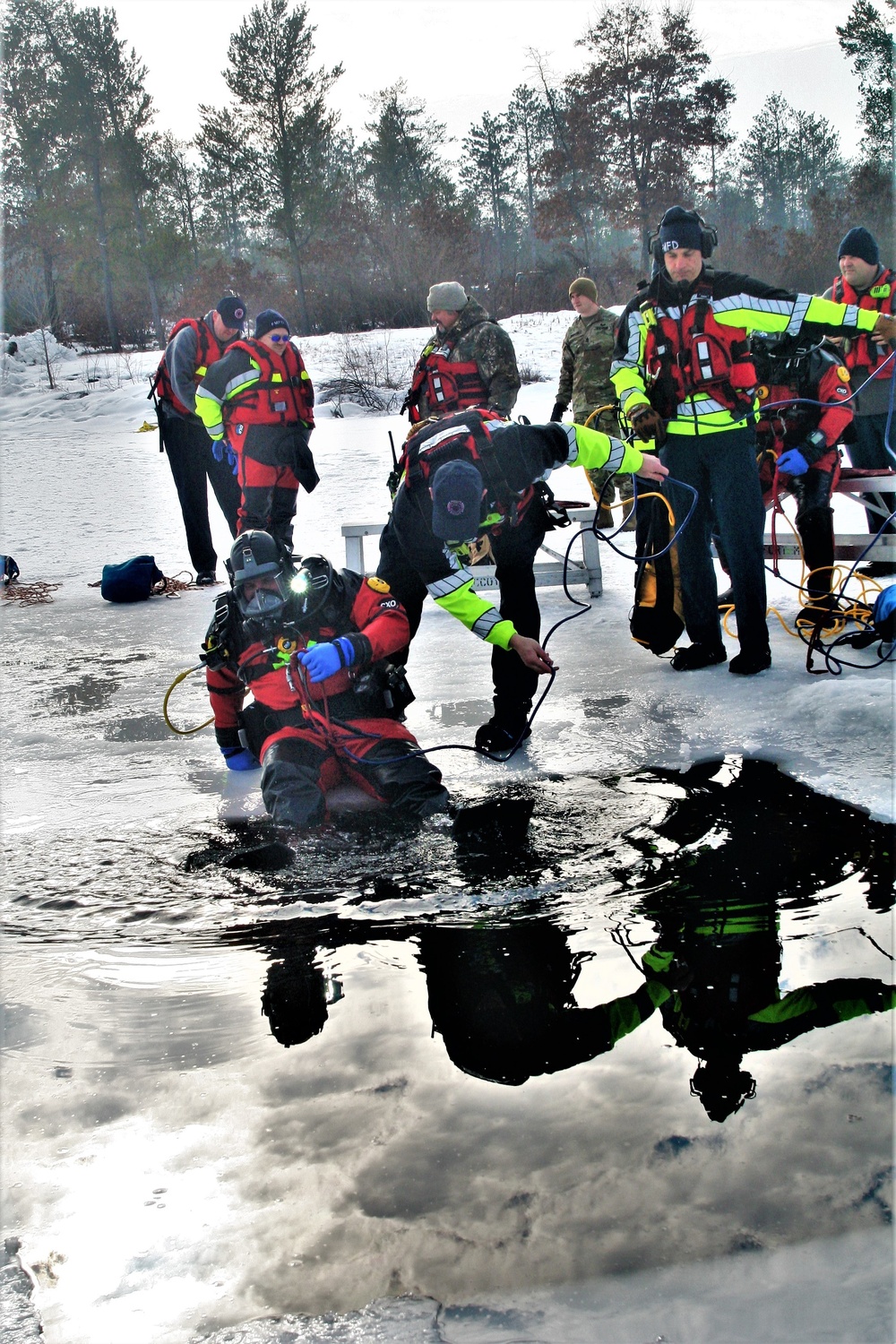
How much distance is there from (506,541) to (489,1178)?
111 inches

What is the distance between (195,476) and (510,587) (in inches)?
155

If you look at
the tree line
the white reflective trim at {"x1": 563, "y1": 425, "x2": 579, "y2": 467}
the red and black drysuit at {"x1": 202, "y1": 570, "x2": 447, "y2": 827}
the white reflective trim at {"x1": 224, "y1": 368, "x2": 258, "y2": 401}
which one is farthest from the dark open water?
the tree line

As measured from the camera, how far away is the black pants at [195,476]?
24.2 feet

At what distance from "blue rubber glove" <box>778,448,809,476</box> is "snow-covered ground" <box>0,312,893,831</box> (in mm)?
849

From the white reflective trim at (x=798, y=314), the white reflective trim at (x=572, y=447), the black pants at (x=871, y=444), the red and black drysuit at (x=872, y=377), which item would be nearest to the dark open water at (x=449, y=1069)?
the white reflective trim at (x=572, y=447)

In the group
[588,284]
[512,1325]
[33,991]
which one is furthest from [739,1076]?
[588,284]

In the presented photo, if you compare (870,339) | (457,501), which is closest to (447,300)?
(870,339)

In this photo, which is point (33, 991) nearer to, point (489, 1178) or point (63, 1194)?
point (63, 1194)

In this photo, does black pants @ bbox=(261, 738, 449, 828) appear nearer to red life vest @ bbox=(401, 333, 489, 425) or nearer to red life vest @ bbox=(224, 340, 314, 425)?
red life vest @ bbox=(224, 340, 314, 425)

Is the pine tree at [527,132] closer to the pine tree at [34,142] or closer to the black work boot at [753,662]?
the pine tree at [34,142]

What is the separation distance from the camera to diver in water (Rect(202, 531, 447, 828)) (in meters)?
3.89

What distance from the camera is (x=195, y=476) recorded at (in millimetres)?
7664

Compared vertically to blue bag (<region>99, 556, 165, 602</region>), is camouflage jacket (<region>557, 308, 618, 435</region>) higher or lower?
higher

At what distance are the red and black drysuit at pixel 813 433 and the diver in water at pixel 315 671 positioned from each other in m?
2.56
